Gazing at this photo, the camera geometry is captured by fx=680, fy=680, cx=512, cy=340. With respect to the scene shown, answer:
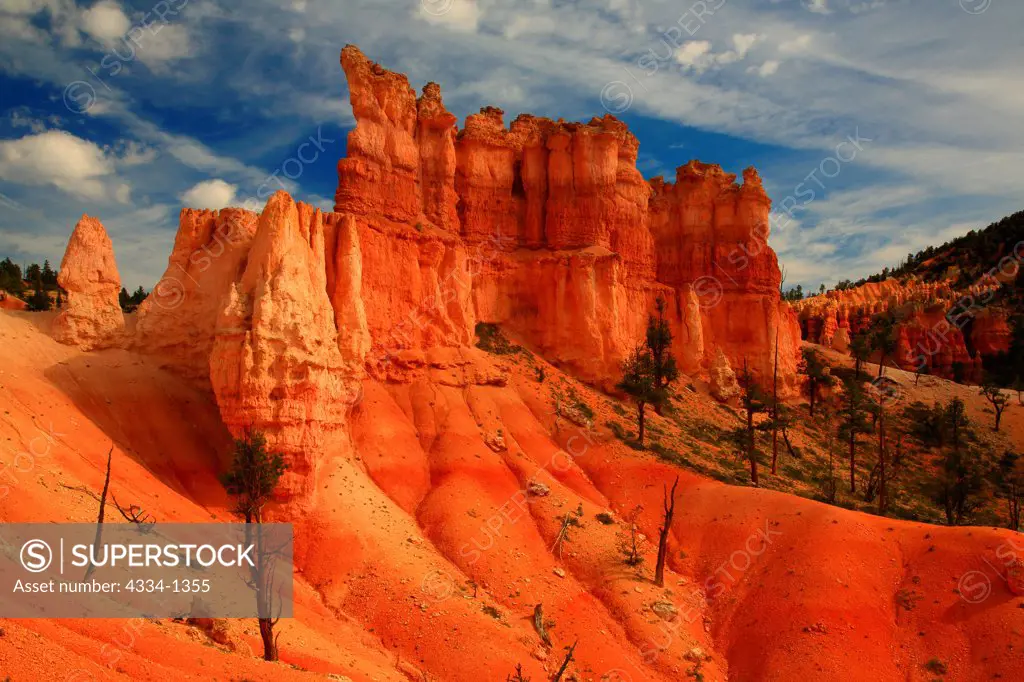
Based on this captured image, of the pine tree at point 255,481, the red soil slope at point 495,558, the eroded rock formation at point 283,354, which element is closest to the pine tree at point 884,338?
the red soil slope at point 495,558

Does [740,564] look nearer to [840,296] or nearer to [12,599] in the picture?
[12,599]

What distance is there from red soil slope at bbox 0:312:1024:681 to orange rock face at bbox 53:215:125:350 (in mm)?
982

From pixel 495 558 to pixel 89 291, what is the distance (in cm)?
2154

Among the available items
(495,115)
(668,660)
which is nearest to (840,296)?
(495,115)

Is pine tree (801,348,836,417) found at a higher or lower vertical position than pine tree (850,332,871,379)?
lower

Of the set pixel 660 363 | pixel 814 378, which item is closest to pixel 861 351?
pixel 814 378

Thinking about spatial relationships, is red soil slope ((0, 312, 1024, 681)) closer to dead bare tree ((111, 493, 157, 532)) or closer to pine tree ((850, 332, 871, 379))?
dead bare tree ((111, 493, 157, 532))

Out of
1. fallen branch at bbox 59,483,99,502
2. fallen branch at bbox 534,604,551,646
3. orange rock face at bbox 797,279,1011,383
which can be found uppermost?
orange rock face at bbox 797,279,1011,383

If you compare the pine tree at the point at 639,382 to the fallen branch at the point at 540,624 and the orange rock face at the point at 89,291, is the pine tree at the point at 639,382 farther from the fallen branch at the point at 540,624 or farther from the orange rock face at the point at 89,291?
the orange rock face at the point at 89,291

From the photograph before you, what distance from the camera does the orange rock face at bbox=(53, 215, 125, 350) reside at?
29.9 meters

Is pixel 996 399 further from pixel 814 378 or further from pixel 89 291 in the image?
pixel 89 291

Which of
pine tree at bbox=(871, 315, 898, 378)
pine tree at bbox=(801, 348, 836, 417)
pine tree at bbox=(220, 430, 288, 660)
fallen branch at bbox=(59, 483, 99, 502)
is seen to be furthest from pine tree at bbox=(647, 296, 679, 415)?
fallen branch at bbox=(59, 483, 99, 502)

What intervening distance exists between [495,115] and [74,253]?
31.8m

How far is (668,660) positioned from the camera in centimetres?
2531
